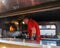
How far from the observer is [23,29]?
5328 millimetres

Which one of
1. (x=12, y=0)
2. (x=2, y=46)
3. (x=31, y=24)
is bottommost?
(x=2, y=46)

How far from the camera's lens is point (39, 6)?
2160mm

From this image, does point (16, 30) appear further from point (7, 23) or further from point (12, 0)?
point (12, 0)

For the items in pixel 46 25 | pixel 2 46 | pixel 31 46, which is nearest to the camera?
pixel 31 46

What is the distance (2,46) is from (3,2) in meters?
1.78

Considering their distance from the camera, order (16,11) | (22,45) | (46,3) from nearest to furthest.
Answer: (22,45), (46,3), (16,11)

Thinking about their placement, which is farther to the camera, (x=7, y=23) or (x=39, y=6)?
(x=7, y=23)

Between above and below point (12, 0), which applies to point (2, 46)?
below

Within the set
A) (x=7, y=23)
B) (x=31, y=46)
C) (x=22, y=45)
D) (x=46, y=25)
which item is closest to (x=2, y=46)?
(x=22, y=45)

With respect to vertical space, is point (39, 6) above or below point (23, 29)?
above

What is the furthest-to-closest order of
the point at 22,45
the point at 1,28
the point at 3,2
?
the point at 1,28 → the point at 3,2 → the point at 22,45

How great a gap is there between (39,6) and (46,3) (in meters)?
0.14

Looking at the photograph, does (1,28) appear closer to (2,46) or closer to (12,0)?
(12,0)

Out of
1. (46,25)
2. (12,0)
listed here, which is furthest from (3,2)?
(46,25)
